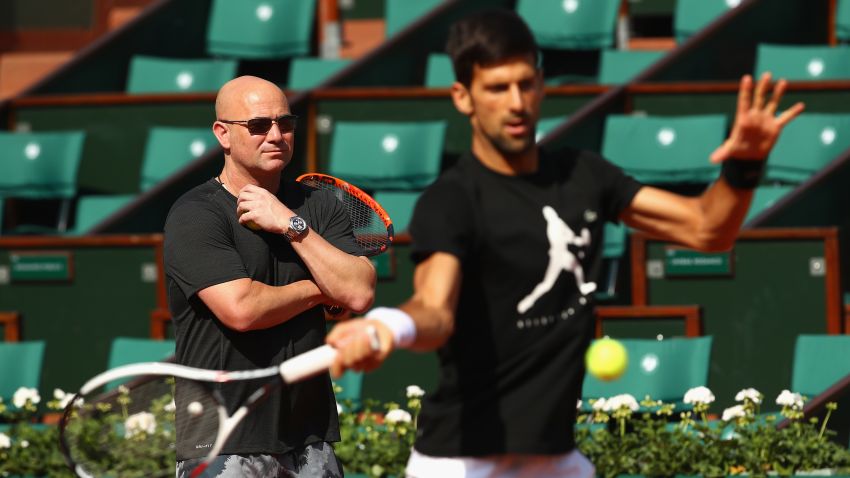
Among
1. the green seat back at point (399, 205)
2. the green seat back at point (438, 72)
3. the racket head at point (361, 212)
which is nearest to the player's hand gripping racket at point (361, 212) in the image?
the racket head at point (361, 212)

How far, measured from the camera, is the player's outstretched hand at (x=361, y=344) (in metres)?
3.06

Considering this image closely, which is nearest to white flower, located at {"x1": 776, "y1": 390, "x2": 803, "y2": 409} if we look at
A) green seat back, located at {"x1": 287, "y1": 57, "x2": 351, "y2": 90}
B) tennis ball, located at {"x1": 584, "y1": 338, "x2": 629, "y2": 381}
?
tennis ball, located at {"x1": 584, "y1": 338, "x2": 629, "y2": 381}

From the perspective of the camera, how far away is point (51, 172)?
10.2m

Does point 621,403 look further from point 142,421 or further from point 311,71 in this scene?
point 311,71

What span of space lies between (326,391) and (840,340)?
12.1ft

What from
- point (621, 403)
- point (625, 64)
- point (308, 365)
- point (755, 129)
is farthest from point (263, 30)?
point (755, 129)

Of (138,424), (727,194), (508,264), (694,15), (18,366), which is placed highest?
(694,15)

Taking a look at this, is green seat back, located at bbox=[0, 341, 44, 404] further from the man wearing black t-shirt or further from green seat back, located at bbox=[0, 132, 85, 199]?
the man wearing black t-shirt

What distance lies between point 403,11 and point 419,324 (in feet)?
28.8

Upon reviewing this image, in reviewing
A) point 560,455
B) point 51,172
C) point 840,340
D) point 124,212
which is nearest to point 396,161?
point 124,212

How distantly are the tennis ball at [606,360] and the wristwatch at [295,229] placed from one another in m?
1.15

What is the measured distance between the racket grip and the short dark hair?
0.68 m

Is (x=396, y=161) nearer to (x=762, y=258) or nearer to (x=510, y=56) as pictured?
(x=762, y=258)

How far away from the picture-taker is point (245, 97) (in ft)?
14.9
